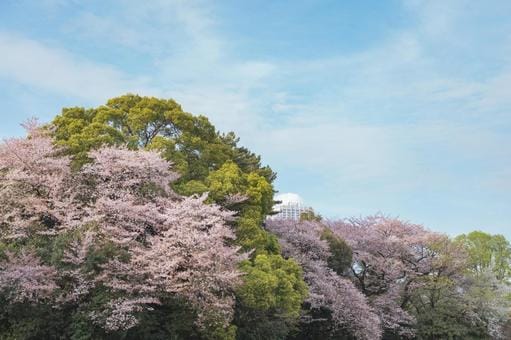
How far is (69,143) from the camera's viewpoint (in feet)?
52.4

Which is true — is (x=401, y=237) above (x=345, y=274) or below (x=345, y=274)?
above

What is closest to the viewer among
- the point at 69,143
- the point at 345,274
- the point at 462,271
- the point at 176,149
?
the point at 69,143

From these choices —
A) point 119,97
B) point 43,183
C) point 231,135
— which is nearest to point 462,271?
point 231,135

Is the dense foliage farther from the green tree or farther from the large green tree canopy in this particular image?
the green tree

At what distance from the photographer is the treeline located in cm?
1266

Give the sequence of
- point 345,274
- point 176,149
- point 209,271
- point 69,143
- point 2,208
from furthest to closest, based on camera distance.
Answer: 1. point 345,274
2. point 176,149
3. point 69,143
4. point 2,208
5. point 209,271

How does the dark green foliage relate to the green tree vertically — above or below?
below

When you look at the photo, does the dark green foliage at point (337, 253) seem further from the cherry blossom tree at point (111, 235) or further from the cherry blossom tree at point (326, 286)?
the cherry blossom tree at point (111, 235)

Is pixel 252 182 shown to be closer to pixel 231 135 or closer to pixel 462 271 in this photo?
pixel 231 135

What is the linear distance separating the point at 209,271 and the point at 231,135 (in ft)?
42.3

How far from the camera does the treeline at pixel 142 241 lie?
12656mm

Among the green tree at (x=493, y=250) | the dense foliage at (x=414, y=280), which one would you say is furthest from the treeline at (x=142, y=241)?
the green tree at (x=493, y=250)

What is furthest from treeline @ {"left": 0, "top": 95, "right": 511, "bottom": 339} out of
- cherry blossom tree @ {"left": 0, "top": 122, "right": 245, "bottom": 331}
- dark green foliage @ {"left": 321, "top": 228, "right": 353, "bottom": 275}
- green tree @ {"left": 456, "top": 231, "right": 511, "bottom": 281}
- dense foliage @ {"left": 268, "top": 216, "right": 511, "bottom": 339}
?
green tree @ {"left": 456, "top": 231, "right": 511, "bottom": 281}

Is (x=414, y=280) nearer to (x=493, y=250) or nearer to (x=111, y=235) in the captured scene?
(x=493, y=250)
